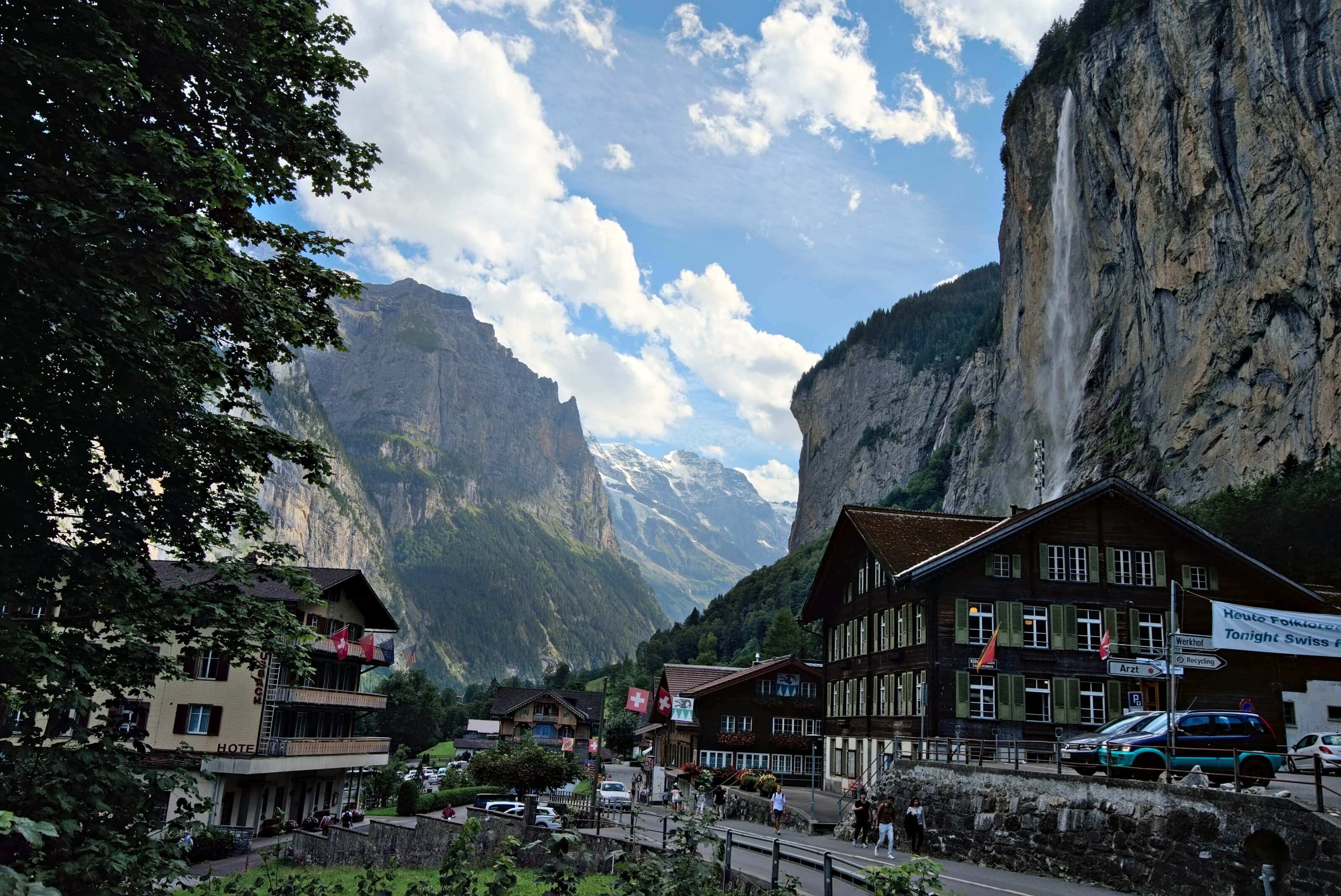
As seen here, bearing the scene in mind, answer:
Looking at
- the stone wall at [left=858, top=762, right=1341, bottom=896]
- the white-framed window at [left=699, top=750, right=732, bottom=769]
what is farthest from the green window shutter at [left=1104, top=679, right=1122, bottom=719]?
the white-framed window at [left=699, top=750, right=732, bottom=769]

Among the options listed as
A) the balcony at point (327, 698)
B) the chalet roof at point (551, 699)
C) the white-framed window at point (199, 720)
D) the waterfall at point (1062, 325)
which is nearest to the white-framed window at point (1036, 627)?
the balcony at point (327, 698)

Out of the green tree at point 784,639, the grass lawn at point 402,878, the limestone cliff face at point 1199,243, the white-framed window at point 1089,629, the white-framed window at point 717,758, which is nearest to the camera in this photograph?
the grass lawn at point 402,878

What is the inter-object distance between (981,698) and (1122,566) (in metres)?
7.81

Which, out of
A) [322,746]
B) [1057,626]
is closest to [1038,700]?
[1057,626]

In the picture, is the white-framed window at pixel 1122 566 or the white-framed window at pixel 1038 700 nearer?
the white-framed window at pixel 1038 700

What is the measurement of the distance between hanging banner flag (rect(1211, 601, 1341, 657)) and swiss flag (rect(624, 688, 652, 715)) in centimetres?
2757

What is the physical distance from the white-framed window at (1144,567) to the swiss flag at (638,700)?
20495 mm

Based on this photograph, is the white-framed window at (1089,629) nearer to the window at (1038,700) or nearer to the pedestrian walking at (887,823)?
the window at (1038,700)

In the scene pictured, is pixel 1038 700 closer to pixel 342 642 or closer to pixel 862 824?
pixel 862 824

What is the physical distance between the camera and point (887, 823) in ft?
86.5

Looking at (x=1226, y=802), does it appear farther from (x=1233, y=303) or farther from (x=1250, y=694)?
(x=1233, y=303)

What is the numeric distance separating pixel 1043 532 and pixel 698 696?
2813 cm

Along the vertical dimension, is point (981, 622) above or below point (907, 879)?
above

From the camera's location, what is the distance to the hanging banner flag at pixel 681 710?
143 feet
